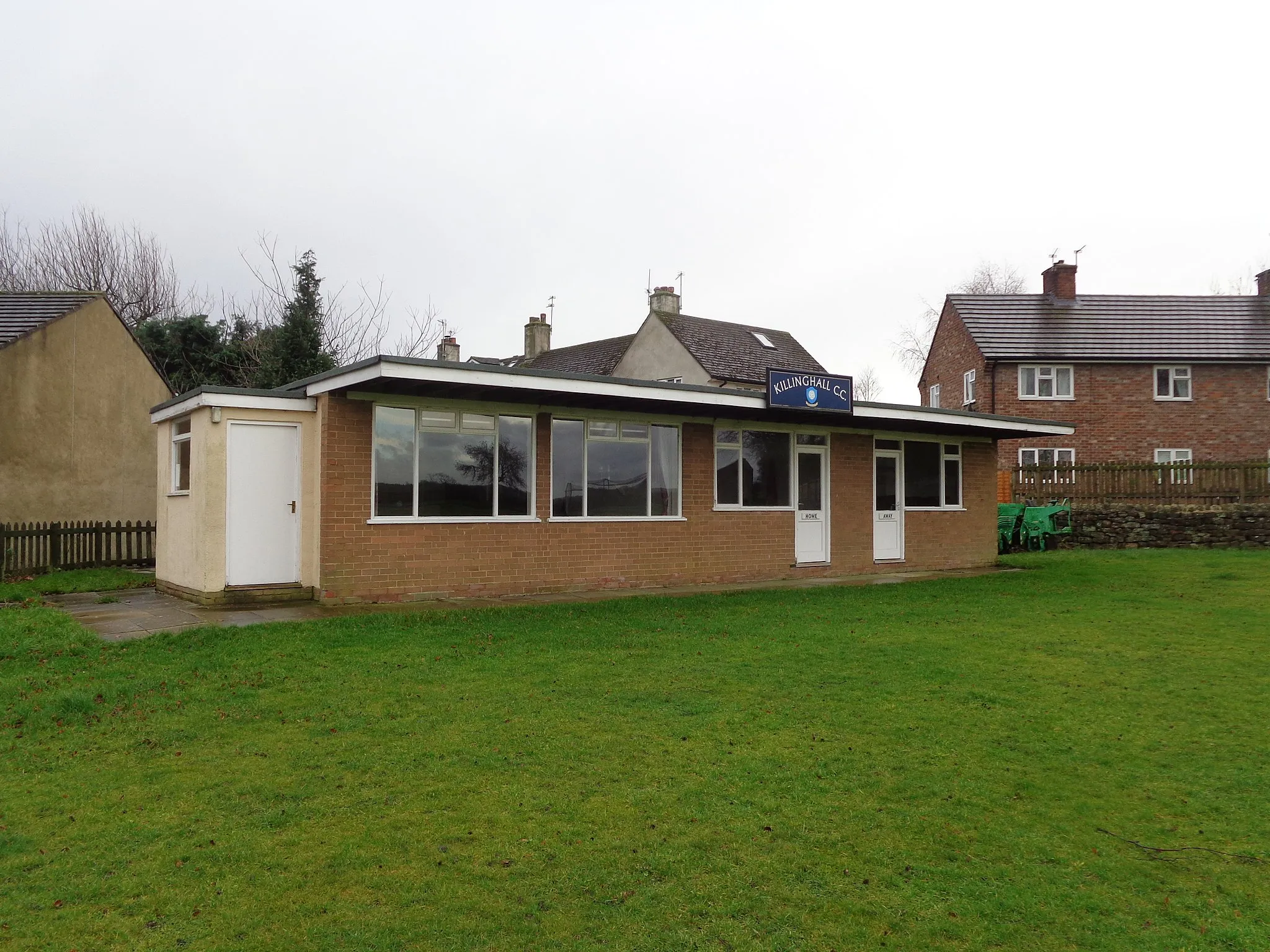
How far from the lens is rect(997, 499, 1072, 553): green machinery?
2305 cm

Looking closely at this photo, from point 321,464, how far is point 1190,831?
10158 millimetres

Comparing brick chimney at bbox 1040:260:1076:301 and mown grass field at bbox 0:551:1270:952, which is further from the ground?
brick chimney at bbox 1040:260:1076:301

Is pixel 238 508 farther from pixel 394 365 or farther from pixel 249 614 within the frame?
pixel 394 365

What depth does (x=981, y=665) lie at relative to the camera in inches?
324

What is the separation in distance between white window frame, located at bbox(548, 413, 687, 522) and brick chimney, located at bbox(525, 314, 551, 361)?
27.8 meters

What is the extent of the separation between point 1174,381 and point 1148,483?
973cm

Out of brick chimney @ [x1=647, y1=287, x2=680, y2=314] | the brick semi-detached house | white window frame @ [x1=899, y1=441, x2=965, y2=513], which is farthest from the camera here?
brick chimney @ [x1=647, y1=287, x2=680, y2=314]

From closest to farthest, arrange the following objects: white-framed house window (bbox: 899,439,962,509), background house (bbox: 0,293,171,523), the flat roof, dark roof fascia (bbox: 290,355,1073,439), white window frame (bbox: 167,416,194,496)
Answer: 1. the flat roof
2. dark roof fascia (bbox: 290,355,1073,439)
3. white window frame (bbox: 167,416,194,496)
4. white-framed house window (bbox: 899,439,962,509)
5. background house (bbox: 0,293,171,523)

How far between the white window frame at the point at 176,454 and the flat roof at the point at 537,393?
0.61 feet

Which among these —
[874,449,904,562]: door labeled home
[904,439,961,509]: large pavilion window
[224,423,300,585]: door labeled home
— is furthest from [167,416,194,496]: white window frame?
[904,439,961,509]: large pavilion window

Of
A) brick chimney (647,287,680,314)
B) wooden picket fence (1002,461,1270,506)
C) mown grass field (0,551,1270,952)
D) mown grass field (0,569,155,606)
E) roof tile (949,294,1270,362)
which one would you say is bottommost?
mown grass field (0,551,1270,952)

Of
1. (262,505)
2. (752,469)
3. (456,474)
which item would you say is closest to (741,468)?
(752,469)

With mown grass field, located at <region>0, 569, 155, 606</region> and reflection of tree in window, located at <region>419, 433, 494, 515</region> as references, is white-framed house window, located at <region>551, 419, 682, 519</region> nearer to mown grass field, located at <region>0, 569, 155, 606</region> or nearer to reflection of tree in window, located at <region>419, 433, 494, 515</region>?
reflection of tree in window, located at <region>419, 433, 494, 515</region>

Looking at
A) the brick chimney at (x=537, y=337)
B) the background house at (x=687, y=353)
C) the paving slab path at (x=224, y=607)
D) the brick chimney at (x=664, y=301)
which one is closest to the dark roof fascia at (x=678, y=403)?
the paving slab path at (x=224, y=607)
